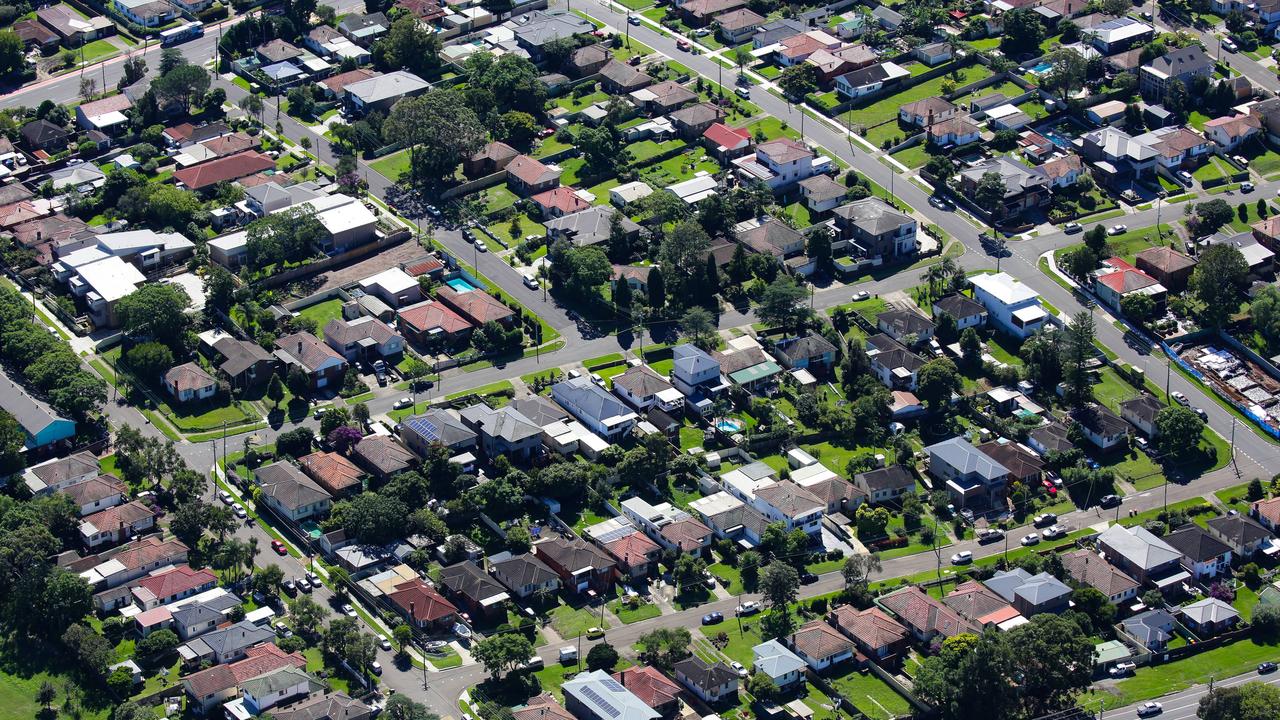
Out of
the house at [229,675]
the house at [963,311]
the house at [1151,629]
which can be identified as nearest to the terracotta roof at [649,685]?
the house at [229,675]

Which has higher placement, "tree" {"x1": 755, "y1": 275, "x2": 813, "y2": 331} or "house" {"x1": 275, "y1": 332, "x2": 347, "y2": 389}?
"tree" {"x1": 755, "y1": 275, "x2": 813, "y2": 331}

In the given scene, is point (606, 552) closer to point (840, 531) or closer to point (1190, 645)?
point (840, 531)

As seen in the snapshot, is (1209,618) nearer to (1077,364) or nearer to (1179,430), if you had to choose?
Result: (1179,430)

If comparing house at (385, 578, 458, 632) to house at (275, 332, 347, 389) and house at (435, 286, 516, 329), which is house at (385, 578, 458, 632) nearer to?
house at (275, 332, 347, 389)

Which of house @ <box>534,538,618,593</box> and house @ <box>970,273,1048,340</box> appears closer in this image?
house @ <box>534,538,618,593</box>

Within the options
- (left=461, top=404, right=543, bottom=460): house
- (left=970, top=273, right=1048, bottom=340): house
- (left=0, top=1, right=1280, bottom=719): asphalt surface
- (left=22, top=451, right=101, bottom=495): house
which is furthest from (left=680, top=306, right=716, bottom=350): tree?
(left=22, top=451, right=101, bottom=495): house

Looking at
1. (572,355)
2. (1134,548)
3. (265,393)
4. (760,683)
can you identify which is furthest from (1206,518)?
(265,393)

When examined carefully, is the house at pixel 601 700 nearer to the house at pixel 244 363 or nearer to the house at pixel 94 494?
the house at pixel 94 494
